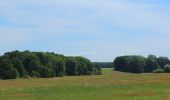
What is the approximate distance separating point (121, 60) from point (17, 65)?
67.8m

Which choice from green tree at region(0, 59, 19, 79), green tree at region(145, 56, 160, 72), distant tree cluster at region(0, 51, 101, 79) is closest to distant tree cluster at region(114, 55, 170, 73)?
green tree at region(145, 56, 160, 72)

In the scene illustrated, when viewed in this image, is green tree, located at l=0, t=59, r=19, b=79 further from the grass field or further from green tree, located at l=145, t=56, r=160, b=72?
green tree, located at l=145, t=56, r=160, b=72

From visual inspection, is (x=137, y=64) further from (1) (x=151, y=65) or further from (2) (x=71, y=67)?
(2) (x=71, y=67)

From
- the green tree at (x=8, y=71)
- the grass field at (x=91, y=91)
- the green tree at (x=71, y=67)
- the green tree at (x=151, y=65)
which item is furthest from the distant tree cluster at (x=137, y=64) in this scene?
the grass field at (x=91, y=91)

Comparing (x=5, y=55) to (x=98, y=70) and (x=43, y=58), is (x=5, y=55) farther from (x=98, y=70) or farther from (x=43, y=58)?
(x=98, y=70)

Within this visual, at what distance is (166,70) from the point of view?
118438mm

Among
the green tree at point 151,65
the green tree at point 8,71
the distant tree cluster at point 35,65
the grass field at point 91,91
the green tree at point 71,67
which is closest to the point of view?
the grass field at point 91,91

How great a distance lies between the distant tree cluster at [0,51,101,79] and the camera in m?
99.4

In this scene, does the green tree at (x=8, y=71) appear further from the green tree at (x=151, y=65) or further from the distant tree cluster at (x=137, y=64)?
the green tree at (x=151, y=65)

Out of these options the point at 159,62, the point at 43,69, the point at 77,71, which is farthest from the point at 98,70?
the point at 159,62

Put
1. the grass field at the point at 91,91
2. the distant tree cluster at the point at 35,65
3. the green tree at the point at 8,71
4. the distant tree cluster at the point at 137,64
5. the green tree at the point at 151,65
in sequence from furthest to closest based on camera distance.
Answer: the green tree at the point at 151,65 < the distant tree cluster at the point at 137,64 < the distant tree cluster at the point at 35,65 < the green tree at the point at 8,71 < the grass field at the point at 91,91

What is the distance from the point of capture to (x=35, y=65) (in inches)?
4188

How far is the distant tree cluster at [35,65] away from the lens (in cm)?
9938

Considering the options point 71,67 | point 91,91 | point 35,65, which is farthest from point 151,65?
point 91,91
